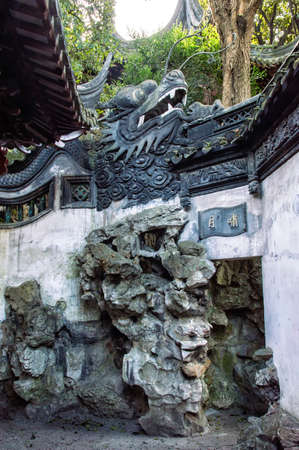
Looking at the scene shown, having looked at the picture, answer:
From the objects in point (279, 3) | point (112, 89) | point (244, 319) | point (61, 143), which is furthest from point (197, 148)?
point (279, 3)

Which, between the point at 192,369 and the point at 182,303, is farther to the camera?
the point at 182,303

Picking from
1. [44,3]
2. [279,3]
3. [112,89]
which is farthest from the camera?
[279,3]

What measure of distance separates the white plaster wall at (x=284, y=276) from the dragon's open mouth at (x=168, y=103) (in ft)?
9.44

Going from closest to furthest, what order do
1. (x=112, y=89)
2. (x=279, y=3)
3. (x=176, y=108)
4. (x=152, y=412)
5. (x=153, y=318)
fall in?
(x=152, y=412)
(x=153, y=318)
(x=176, y=108)
(x=112, y=89)
(x=279, y=3)

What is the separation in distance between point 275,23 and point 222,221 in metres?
11.6

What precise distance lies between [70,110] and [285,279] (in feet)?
11.3

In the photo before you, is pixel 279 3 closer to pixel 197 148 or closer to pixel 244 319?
pixel 197 148

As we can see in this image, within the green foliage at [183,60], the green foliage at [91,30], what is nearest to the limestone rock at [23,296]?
the green foliage at [91,30]

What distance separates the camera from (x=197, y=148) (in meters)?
6.52

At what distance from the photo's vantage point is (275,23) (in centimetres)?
1384

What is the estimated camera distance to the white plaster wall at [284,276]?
4.34 m

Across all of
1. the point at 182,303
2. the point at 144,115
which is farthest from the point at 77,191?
the point at 182,303

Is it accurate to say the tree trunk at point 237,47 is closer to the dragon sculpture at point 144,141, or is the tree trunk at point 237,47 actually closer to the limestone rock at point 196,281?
the dragon sculpture at point 144,141

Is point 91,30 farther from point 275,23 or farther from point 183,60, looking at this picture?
point 275,23
